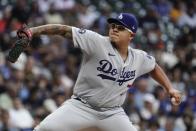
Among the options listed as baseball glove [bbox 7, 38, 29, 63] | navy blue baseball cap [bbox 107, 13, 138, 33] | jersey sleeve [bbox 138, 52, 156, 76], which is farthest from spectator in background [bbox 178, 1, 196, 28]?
baseball glove [bbox 7, 38, 29, 63]

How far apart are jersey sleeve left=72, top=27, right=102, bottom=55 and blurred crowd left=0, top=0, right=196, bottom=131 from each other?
3985 millimetres

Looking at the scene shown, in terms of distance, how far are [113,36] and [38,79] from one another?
16.7ft

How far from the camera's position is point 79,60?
14344 mm

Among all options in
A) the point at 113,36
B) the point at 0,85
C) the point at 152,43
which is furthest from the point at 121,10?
the point at 113,36

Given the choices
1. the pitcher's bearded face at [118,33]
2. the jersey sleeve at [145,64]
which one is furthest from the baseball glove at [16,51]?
the jersey sleeve at [145,64]

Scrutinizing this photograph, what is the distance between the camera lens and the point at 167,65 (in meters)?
15.7

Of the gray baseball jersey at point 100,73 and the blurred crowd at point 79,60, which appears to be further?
the blurred crowd at point 79,60

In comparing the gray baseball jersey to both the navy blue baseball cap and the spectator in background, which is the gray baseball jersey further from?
the spectator in background

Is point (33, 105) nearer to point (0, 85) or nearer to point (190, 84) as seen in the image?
point (0, 85)

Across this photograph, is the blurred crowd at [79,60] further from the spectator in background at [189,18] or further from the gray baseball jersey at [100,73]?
the gray baseball jersey at [100,73]

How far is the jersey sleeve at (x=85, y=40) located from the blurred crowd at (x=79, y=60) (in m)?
3.98

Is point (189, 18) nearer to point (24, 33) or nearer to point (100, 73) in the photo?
point (100, 73)

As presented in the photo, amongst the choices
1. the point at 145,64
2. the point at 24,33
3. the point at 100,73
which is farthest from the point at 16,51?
Answer: the point at 145,64

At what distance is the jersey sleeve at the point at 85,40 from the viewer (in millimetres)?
7324
